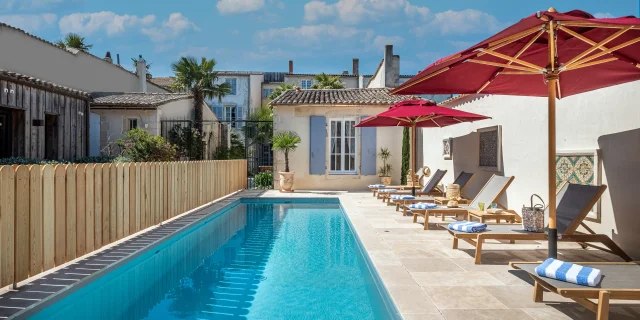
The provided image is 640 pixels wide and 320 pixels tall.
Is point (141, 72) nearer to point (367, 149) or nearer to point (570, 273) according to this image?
point (367, 149)

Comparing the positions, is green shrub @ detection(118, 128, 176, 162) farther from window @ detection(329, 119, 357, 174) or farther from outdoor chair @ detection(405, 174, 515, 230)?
outdoor chair @ detection(405, 174, 515, 230)

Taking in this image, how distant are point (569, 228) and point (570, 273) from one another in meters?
2.07

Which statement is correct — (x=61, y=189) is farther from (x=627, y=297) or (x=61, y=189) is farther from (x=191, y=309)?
(x=627, y=297)

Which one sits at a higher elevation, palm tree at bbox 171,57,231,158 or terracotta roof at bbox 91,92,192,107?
palm tree at bbox 171,57,231,158

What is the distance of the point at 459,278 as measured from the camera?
4.50 m

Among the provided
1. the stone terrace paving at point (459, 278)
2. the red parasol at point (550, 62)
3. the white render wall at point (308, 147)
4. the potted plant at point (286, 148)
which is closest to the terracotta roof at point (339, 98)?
the white render wall at point (308, 147)

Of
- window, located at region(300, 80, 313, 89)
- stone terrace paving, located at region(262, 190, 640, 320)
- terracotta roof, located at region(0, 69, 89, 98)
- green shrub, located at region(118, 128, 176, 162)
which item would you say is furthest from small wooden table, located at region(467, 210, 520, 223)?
window, located at region(300, 80, 313, 89)

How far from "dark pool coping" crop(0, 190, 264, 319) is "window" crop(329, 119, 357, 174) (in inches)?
340

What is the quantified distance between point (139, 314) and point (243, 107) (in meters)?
32.2

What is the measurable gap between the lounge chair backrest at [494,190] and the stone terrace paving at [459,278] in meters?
1.07

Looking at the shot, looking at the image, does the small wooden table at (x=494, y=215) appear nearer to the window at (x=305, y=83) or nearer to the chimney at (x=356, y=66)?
the window at (x=305, y=83)

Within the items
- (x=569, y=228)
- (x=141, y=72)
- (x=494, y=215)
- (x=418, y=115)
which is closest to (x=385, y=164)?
(x=418, y=115)

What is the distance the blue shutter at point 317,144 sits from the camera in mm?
15781

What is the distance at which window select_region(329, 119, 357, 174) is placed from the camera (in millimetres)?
15961
